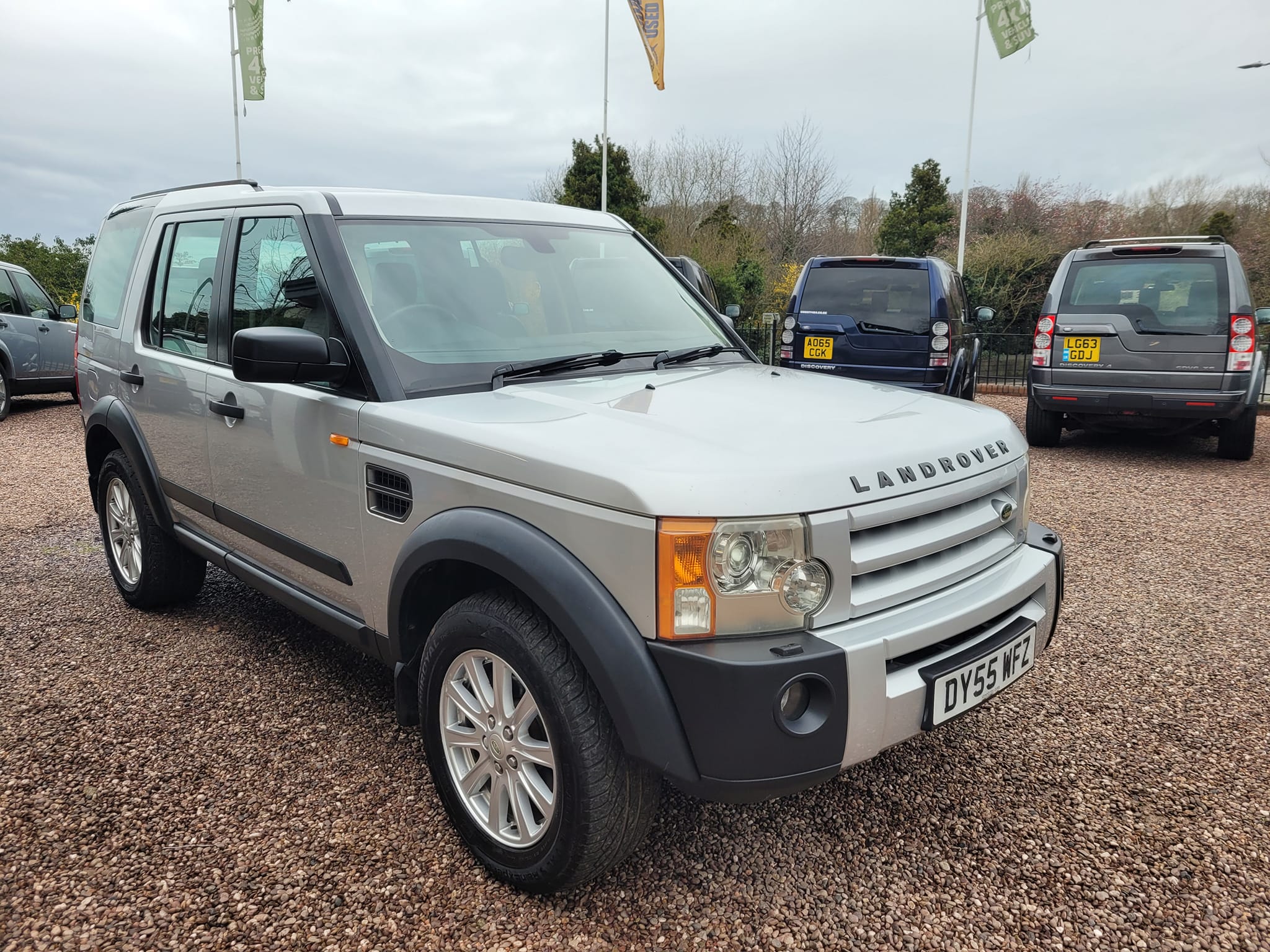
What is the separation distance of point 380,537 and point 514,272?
110cm

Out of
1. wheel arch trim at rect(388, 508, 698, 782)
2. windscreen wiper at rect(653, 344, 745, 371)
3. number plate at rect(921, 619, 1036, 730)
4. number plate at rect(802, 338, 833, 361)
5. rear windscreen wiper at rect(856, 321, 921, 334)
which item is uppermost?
rear windscreen wiper at rect(856, 321, 921, 334)

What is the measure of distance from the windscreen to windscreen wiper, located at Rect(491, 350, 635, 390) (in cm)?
3

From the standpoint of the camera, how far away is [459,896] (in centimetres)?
226

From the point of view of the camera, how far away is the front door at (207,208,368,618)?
2656 mm

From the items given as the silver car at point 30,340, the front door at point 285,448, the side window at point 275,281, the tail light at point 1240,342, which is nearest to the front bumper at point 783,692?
the front door at point 285,448

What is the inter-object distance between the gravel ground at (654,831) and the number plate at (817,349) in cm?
457

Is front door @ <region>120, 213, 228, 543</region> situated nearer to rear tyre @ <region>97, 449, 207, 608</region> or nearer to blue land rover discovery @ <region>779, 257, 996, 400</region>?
rear tyre @ <region>97, 449, 207, 608</region>

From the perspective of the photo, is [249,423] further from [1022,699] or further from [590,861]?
[1022,699]

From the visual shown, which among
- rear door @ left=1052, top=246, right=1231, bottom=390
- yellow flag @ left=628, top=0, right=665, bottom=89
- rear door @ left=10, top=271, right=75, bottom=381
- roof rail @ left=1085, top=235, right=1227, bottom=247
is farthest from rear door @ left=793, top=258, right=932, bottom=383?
yellow flag @ left=628, top=0, right=665, bottom=89

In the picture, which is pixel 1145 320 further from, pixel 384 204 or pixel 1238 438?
pixel 384 204

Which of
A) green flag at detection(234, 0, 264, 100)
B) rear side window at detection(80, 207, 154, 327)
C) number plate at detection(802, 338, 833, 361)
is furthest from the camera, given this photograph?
green flag at detection(234, 0, 264, 100)

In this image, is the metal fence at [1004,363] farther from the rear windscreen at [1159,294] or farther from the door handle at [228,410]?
the door handle at [228,410]

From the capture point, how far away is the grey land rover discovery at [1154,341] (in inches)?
300

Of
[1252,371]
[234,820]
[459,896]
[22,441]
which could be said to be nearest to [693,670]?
[459,896]
